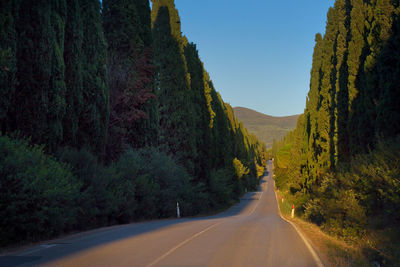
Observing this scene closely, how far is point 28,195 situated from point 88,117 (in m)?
8.20

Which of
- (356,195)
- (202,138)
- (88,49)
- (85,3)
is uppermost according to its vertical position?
(85,3)

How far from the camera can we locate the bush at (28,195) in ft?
32.6

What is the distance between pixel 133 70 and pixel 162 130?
739cm

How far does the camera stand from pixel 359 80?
1809cm

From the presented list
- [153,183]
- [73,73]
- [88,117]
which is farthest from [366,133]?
[73,73]

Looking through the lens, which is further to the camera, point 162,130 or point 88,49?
point 162,130

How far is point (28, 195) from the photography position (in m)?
10.2

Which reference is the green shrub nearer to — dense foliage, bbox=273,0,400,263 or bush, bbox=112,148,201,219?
bush, bbox=112,148,201,219

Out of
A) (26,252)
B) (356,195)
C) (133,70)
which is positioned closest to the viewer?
(26,252)

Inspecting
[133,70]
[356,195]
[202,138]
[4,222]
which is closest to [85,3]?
[133,70]

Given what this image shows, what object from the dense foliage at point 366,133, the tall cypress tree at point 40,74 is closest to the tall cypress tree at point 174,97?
the dense foliage at point 366,133

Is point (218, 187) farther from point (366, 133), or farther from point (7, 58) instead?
point (7, 58)

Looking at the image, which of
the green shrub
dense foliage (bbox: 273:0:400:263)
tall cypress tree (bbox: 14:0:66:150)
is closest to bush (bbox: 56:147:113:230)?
tall cypress tree (bbox: 14:0:66:150)

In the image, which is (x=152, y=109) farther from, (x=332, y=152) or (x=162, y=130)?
(x=332, y=152)
